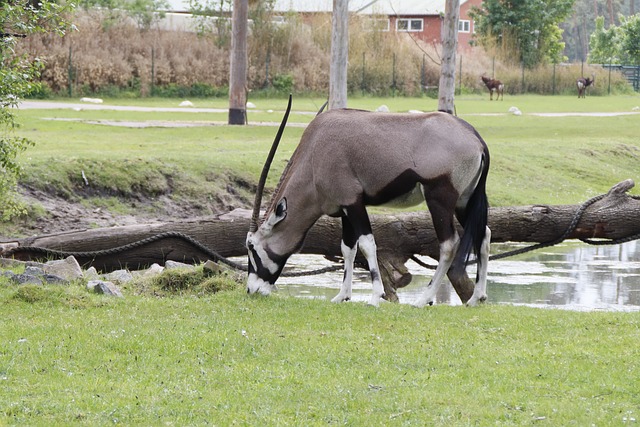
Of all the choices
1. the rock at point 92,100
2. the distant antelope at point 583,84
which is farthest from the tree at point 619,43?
the rock at point 92,100

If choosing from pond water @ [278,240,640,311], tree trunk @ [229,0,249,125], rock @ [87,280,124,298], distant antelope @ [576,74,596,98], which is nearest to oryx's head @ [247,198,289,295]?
rock @ [87,280,124,298]

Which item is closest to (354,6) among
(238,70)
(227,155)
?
(238,70)

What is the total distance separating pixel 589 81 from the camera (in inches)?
2591

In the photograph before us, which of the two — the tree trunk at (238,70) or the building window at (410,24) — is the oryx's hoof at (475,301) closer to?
the tree trunk at (238,70)

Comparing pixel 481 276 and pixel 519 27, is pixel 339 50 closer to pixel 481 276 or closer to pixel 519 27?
pixel 481 276

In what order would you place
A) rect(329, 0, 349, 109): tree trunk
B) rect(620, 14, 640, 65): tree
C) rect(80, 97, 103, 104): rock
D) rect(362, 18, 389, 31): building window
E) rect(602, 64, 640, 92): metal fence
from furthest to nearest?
1. rect(602, 64, 640, 92): metal fence
2. rect(620, 14, 640, 65): tree
3. rect(362, 18, 389, 31): building window
4. rect(80, 97, 103, 104): rock
5. rect(329, 0, 349, 109): tree trunk

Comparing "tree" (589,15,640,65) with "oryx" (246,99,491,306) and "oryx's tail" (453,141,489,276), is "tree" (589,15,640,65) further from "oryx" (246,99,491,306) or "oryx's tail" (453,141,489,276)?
"oryx" (246,99,491,306)

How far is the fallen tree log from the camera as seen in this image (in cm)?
1361

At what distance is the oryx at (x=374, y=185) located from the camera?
10992 mm

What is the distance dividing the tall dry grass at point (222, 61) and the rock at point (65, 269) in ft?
114

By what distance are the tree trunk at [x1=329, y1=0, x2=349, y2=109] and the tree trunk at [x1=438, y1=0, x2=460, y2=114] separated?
115 inches

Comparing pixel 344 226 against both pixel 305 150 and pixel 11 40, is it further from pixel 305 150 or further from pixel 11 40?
pixel 11 40

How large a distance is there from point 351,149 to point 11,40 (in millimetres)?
3826

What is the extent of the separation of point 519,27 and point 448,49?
5020cm
